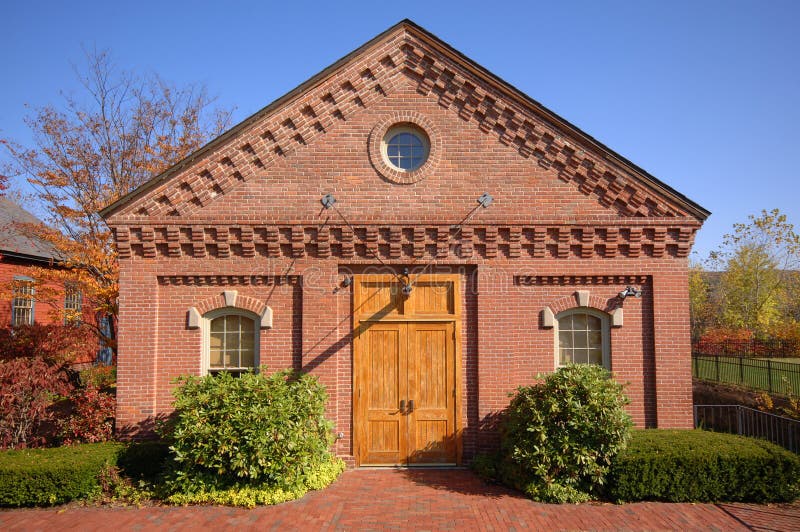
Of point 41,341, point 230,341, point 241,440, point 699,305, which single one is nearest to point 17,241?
point 41,341

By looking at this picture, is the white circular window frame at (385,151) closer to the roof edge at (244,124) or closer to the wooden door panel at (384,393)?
the roof edge at (244,124)

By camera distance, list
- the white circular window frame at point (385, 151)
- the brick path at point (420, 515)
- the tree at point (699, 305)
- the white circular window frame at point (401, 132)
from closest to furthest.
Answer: the brick path at point (420, 515), the white circular window frame at point (385, 151), the white circular window frame at point (401, 132), the tree at point (699, 305)

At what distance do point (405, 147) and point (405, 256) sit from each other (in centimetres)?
225

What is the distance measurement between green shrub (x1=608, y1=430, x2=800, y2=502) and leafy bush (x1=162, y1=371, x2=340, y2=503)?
202 inches

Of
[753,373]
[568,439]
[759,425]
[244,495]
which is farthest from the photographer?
[753,373]

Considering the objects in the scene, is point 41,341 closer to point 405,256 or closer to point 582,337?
point 405,256

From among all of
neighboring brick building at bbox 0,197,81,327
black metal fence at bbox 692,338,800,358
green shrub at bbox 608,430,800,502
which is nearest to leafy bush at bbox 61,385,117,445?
green shrub at bbox 608,430,800,502

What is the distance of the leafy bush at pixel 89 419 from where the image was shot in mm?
10211

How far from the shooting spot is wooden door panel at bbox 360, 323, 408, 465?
10.3 m

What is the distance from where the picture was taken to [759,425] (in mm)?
11875

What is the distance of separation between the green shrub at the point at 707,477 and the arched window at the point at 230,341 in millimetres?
6999

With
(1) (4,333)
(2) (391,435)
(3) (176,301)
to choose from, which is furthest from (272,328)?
(1) (4,333)

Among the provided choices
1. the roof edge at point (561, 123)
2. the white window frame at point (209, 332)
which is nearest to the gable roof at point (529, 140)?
the roof edge at point (561, 123)

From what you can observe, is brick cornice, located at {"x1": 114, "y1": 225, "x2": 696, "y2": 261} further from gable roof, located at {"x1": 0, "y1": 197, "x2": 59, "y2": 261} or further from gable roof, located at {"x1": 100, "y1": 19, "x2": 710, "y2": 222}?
gable roof, located at {"x1": 0, "y1": 197, "x2": 59, "y2": 261}
